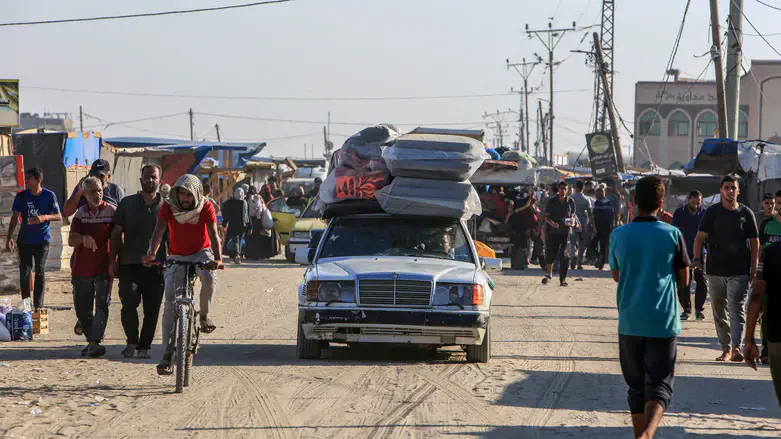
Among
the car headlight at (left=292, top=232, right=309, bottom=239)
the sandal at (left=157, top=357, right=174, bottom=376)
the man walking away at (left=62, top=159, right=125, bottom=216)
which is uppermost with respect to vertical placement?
the man walking away at (left=62, top=159, right=125, bottom=216)

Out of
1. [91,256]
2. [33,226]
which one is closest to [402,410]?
[91,256]

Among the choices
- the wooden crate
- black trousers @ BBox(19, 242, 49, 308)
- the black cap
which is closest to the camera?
the black cap

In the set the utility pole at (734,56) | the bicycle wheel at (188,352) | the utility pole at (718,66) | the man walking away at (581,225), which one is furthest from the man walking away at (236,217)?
the bicycle wheel at (188,352)

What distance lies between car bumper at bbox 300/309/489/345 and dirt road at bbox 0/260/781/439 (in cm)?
27

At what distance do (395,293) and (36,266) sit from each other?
18.6 feet

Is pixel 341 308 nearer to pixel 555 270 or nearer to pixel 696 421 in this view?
pixel 696 421

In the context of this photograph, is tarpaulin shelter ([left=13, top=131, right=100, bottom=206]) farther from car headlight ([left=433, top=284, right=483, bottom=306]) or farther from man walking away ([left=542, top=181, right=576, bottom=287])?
car headlight ([left=433, top=284, right=483, bottom=306])

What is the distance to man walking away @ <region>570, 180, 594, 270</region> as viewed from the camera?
24.9 m

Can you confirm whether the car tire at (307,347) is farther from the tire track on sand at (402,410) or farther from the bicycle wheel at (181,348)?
the bicycle wheel at (181,348)

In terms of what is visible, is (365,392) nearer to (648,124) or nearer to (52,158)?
(52,158)

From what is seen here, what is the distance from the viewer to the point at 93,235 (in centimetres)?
1126

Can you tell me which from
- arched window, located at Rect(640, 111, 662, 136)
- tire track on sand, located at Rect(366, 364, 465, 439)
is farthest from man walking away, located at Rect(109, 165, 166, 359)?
arched window, located at Rect(640, 111, 662, 136)

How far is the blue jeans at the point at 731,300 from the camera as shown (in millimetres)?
11305

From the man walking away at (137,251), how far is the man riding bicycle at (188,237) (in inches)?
45.1
